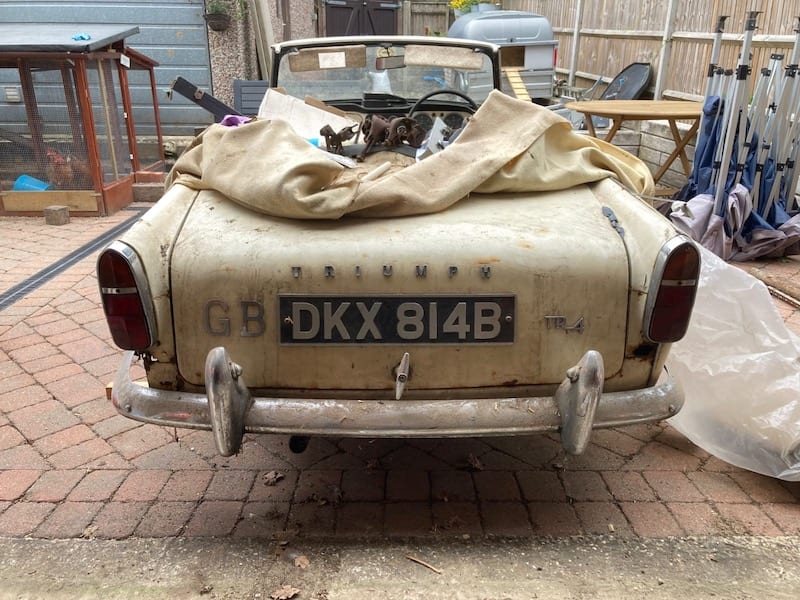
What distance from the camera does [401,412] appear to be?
200 cm

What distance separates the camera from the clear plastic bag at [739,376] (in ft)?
8.61

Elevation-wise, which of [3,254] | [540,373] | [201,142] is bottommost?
[3,254]

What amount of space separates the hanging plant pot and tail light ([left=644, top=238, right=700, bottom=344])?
29.6 feet

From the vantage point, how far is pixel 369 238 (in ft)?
6.81

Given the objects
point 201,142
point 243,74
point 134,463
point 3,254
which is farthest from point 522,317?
point 243,74

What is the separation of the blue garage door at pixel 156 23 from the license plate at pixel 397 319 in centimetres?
875

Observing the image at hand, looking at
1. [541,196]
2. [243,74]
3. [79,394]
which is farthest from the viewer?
[243,74]

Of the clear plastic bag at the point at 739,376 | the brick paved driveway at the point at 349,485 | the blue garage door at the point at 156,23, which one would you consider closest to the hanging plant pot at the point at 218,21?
the blue garage door at the point at 156,23

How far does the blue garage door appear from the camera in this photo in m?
9.62

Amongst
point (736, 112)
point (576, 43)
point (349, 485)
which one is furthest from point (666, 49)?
point (349, 485)

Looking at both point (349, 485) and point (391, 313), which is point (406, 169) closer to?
point (391, 313)

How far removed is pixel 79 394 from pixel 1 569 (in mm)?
1249

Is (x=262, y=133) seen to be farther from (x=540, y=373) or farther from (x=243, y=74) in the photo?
(x=243, y=74)

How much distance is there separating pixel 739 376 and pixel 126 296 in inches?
94.0
